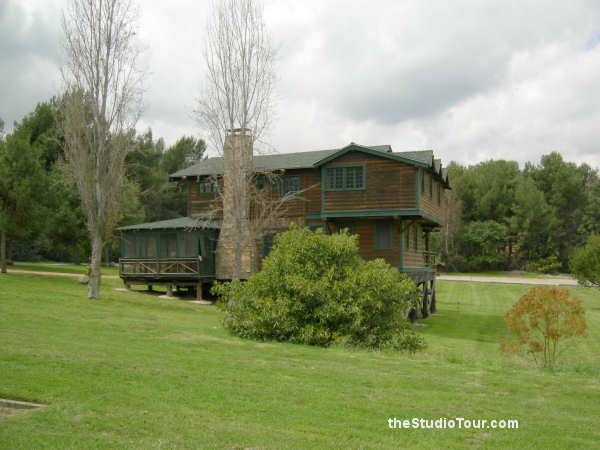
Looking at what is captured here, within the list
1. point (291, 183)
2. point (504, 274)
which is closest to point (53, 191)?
point (291, 183)

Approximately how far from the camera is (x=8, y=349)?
8586 mm

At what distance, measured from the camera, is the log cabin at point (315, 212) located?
22375mm

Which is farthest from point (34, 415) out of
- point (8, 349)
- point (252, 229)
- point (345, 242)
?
point (252, 229)

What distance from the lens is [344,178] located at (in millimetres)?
23188

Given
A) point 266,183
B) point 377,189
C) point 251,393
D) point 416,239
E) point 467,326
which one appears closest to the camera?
point 251,393

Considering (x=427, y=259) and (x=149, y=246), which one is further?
(x=427, y=259)

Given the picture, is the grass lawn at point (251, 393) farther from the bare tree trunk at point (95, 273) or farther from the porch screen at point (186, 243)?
the porch screen at point (186, 243)

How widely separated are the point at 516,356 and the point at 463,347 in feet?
13.2

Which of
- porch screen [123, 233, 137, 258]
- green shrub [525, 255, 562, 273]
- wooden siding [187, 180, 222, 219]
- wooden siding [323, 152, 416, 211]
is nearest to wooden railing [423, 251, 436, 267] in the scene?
wooden siding [323, 152, 416, 211]

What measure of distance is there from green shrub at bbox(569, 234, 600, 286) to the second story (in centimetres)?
1198

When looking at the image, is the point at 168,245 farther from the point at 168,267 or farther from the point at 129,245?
the point at 129,245

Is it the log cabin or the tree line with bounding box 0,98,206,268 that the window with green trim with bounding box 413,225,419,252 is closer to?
the log cabin

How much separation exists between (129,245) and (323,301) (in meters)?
16.5

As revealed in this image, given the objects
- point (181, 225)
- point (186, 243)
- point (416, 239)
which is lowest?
point (186, 243)
